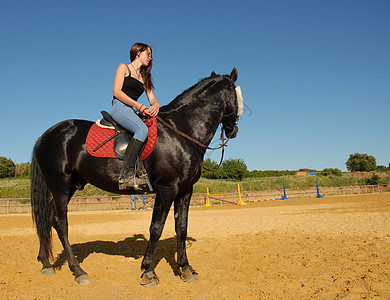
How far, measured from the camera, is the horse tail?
4602 mm

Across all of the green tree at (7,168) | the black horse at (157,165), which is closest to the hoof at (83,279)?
the black horse at (157,165)

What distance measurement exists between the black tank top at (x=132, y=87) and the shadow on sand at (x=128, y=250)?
2.90 m

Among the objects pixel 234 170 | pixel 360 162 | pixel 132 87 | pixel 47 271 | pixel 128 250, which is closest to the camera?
pixel 132 87

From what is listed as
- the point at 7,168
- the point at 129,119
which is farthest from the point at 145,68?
the point at 7,168

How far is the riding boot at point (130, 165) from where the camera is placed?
379cm

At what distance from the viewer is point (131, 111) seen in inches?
156

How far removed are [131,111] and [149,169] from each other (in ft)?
2.90

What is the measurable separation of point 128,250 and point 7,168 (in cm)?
4669

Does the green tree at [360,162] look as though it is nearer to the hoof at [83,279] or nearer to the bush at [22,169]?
the bush at [22,169]

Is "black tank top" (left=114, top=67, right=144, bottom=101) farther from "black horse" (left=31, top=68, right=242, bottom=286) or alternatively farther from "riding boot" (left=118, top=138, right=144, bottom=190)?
"riding boot" (left=118, top=138, right=144, bottom=190)

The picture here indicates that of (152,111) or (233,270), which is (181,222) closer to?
(233,270)

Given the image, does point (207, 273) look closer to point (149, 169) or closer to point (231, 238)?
point (149, 169)

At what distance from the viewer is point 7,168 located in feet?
142

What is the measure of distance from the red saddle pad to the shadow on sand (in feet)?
6.89
